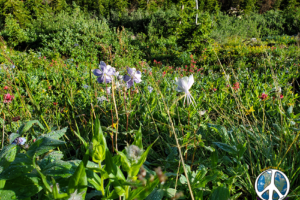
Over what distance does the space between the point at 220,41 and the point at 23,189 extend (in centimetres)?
945

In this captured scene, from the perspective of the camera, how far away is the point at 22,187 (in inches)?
26.2

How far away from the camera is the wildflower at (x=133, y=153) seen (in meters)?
0.61

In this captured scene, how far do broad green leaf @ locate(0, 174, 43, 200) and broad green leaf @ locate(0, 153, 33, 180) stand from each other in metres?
0.03

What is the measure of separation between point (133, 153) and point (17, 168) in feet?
1.36

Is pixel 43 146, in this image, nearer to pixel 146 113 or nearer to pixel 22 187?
pixel 22 187

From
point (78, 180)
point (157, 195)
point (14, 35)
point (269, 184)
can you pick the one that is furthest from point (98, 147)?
point (14, 35)

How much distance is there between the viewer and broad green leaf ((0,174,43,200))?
65 centimetres

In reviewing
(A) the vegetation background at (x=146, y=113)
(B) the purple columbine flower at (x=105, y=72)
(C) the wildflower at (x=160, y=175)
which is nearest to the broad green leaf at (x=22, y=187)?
(A) the vegetation background at (x=146, y=113)

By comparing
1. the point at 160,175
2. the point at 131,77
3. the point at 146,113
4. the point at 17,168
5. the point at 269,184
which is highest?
the point at 160,175

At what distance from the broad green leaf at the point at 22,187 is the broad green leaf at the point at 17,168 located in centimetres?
3

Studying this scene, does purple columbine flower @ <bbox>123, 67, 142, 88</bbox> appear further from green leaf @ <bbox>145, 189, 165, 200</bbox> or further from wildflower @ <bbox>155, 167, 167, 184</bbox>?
wildflower @ <bbox>155, 167, 167, 184</bbox>

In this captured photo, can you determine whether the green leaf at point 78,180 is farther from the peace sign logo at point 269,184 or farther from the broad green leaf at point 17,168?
the peace sign logo at point 269,184

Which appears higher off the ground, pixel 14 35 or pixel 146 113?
pixel 14 35

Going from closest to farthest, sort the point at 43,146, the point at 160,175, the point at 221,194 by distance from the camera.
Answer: the point at 160,175
the point at 43,146
the point at 221,194
